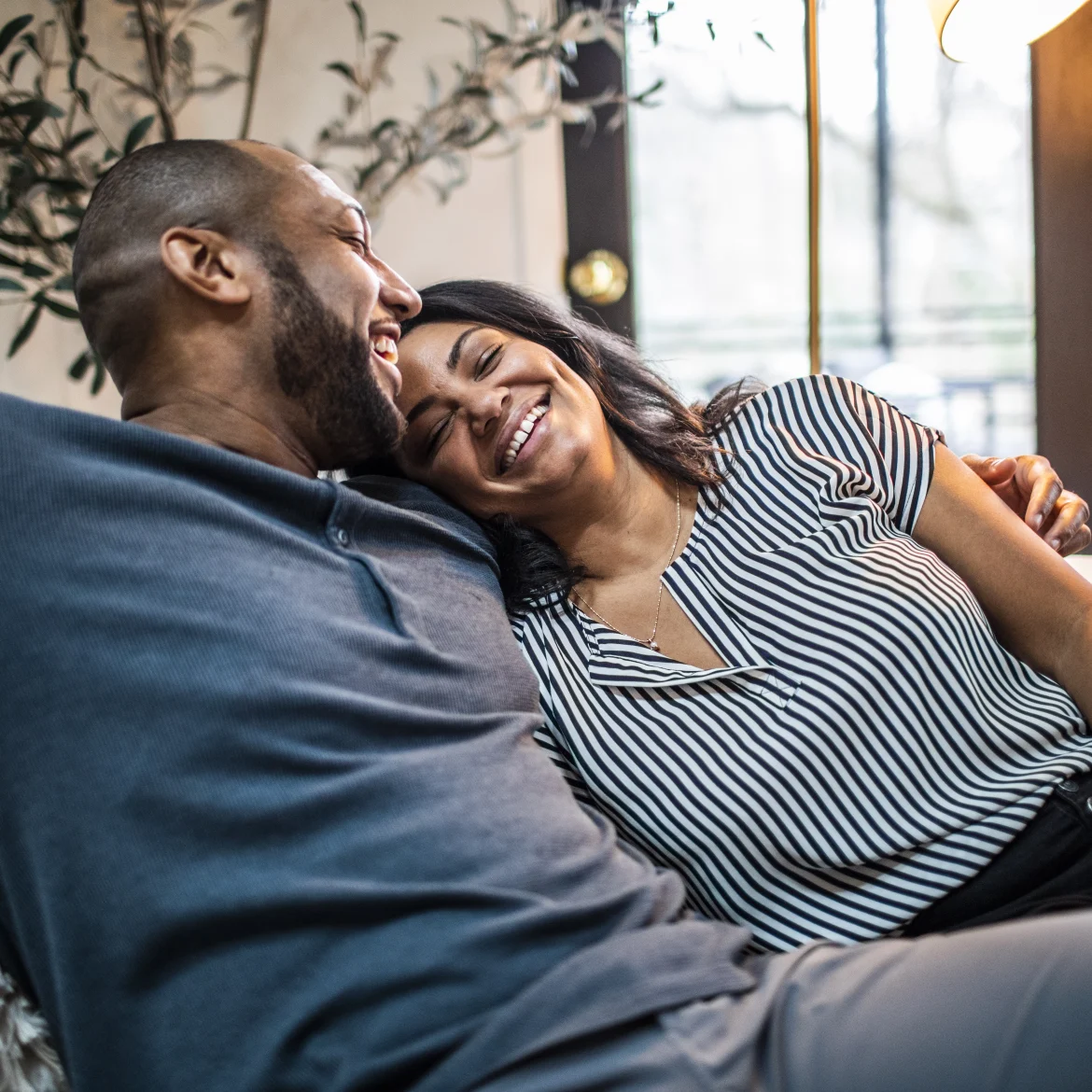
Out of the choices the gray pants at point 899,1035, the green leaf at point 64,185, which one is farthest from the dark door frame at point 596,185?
the gray pants at point 899,1035

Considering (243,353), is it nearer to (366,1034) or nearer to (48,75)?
(366,1034)

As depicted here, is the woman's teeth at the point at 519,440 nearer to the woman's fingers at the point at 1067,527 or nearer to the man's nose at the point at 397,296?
the man's nose at the point at 397,296

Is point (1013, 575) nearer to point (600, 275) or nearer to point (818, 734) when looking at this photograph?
point (818, 734)

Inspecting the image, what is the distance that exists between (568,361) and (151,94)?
3.41ft

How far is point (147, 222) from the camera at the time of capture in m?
1.08

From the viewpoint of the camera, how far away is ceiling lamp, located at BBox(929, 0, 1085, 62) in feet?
5.44

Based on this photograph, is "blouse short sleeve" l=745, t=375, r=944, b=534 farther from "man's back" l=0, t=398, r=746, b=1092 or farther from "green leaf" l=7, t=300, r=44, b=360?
"green leaf" l=7, t=300, r=44, b=360

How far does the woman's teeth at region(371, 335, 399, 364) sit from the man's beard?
0.04 m

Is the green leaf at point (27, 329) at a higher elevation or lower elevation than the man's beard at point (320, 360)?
higher

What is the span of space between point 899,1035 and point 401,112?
2.03 meters

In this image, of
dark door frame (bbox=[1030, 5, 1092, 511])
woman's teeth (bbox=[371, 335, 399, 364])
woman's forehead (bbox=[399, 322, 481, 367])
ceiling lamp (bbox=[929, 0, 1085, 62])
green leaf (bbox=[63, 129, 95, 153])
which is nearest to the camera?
woman's teeth (bbox=[371, 335, 399, 364])

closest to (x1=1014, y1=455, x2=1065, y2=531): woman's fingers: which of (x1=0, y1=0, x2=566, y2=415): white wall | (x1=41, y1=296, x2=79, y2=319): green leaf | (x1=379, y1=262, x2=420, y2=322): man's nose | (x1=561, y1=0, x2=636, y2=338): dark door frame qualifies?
(x1=379, y1=262, x2=420, y2=322): man's nose

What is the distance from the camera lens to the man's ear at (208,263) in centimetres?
106

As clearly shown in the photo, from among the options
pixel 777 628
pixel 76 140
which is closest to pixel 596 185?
pixel 76 140
